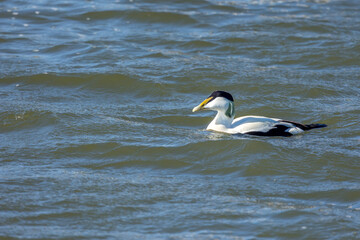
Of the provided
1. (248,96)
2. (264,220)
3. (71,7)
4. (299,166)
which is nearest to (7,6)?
(71,7)

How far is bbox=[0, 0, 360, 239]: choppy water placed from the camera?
615cm

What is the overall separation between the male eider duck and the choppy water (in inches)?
5.7

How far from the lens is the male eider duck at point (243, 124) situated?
27.9ft

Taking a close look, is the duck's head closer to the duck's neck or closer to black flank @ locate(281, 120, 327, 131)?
the duck's neck

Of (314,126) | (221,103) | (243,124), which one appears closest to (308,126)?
(314,126)

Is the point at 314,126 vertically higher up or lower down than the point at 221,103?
lower down

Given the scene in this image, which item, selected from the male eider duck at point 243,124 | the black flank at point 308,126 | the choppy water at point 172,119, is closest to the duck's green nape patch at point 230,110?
the male eider duck at point 243,124

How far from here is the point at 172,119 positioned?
31.1ft

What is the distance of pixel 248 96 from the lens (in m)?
10.5

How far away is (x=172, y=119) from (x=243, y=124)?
1.33 metres

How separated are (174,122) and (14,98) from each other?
2.80 meters

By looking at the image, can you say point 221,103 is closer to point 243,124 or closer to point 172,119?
point 243,124

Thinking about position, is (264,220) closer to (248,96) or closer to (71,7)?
(248,96)

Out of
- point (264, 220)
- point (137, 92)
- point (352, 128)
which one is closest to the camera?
point (264, 220)
